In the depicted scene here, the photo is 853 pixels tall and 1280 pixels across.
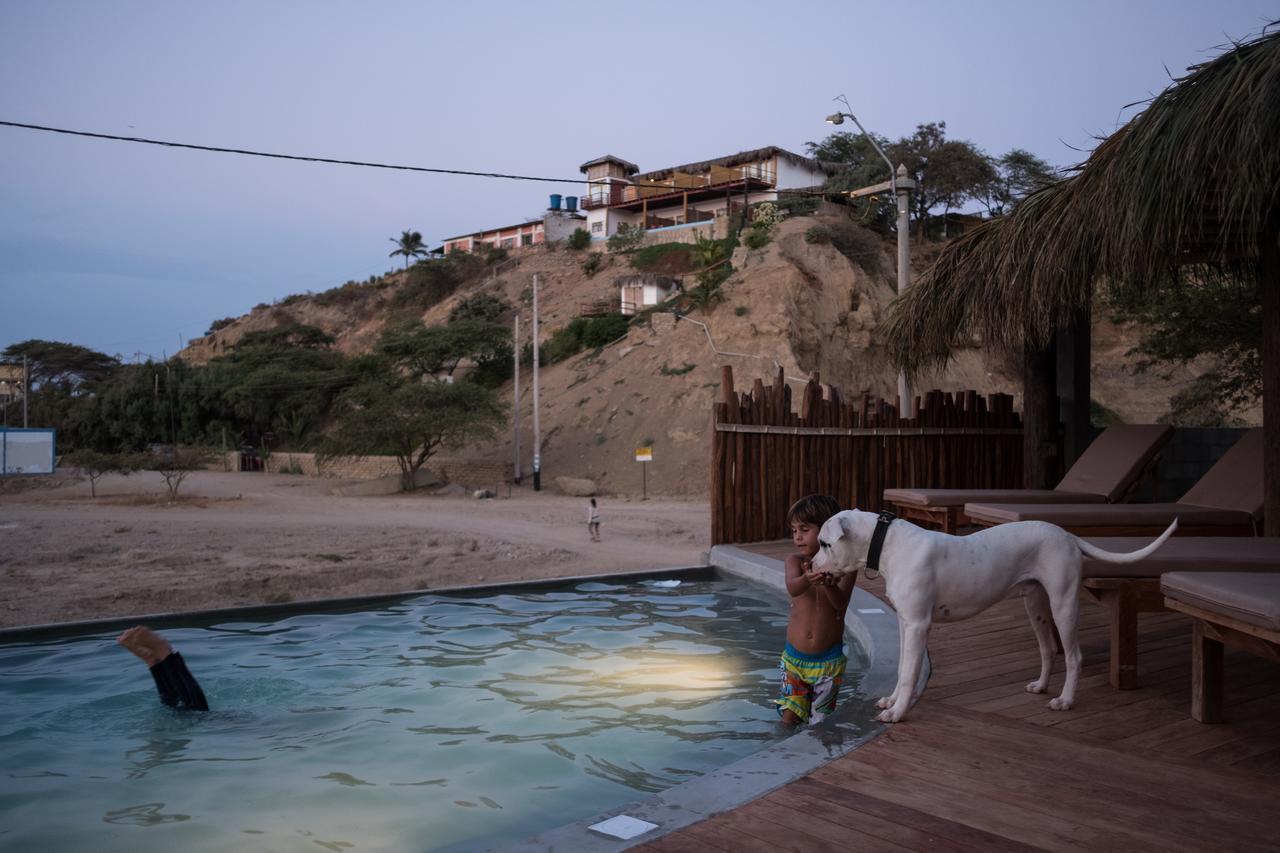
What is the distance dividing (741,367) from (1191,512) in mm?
24437

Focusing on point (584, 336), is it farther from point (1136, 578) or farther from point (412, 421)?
point (1136, 578)

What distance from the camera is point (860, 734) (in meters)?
3.36

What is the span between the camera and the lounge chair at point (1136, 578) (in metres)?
3.76

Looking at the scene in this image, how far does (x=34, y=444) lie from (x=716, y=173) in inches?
1313

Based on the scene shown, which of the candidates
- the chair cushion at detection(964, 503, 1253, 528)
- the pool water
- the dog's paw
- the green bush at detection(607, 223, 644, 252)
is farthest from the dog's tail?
the green bush at detection(607, 223, 644, 252)

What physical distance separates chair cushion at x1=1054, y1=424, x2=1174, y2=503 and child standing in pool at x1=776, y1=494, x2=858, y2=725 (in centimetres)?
453

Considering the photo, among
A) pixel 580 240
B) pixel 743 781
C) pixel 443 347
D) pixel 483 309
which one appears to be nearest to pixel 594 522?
pixel 743 781

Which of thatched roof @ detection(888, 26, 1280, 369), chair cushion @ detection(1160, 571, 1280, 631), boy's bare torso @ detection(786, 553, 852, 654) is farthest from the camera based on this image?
thatched roof @ detection(888, 26, 1280, 369)

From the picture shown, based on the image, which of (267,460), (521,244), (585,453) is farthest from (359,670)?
(521,244)

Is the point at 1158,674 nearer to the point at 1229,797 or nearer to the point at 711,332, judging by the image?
the point at 1229,797

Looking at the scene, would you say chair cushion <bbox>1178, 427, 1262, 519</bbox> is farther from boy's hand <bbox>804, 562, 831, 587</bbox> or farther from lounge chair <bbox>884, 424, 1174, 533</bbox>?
boy's hand <bbox>804, 562, 831, 587</bbox>

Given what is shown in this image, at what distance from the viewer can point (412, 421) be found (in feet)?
86.3

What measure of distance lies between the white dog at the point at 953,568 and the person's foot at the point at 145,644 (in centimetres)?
343

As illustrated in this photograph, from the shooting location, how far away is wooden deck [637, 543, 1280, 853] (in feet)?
8.00
